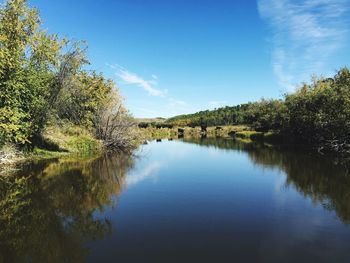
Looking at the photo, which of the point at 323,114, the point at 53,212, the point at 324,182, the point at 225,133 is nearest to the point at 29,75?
the point at 53,212

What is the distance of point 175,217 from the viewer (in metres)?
14.6

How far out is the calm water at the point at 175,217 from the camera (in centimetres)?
1043

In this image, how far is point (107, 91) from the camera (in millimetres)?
55781

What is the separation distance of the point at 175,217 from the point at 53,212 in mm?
5689

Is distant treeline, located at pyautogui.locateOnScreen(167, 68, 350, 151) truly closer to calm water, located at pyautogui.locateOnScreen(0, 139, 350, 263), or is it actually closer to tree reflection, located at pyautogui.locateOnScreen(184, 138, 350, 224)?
tree reflection, located at pyautogui.locateOnScreen(184, 138, 350, 224)

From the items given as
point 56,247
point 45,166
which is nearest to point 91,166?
point 45,166

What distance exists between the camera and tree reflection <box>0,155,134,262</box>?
1073 cm

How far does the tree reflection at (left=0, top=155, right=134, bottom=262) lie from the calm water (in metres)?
0.04

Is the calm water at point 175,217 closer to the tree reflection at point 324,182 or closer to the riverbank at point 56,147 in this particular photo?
the tree reflection at point 324,182

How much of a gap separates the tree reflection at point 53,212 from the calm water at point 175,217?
41 mm

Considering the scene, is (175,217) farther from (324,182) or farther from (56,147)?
(56,147)

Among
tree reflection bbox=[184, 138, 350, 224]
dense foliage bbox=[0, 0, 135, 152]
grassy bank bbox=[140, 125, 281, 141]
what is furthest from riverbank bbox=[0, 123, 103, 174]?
grassy bank bbox=[140, 125, 281, 141]

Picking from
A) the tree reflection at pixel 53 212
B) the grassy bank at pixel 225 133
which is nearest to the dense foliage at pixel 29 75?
the tree reflection at pixel 53 212

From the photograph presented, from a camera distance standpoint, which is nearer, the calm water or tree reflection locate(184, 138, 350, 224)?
the calm water
